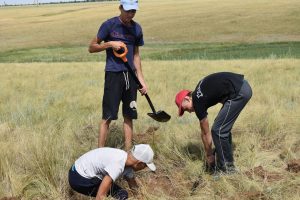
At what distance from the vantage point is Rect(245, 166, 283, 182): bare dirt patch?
15.9 feet

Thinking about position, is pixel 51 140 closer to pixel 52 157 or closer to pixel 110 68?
pixel 52 157

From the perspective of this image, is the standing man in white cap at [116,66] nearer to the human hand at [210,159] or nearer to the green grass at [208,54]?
the human hand at [210,159]

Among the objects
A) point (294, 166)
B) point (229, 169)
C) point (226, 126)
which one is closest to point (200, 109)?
point (226, 126)

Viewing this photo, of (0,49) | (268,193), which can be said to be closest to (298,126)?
(268,193)

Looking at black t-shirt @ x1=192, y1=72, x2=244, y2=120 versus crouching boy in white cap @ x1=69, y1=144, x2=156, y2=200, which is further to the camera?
black t-shirt @ x1=192, y1=72, x2=244, y2=120

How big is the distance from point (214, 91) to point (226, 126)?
0.41m

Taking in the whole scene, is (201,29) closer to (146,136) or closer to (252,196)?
(146,136)

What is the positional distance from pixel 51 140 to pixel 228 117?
200 cm

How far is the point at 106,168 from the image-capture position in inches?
169

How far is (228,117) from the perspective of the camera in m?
5.09

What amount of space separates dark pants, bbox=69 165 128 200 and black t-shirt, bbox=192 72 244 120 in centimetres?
112

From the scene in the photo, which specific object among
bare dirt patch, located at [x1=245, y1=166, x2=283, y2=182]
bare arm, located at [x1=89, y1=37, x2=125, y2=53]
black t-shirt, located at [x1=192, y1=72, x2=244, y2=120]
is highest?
bare arm, located at [x1=89, y1=37, x2=125, y2=53]

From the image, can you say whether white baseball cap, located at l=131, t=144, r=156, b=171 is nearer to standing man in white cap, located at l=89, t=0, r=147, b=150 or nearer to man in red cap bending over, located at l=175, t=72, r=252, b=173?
man in red cap bending over, located at l=175, t=72, r=252, b=173

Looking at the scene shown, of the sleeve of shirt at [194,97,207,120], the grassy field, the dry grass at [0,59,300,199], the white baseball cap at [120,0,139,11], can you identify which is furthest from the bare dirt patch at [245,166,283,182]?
the grassy field
